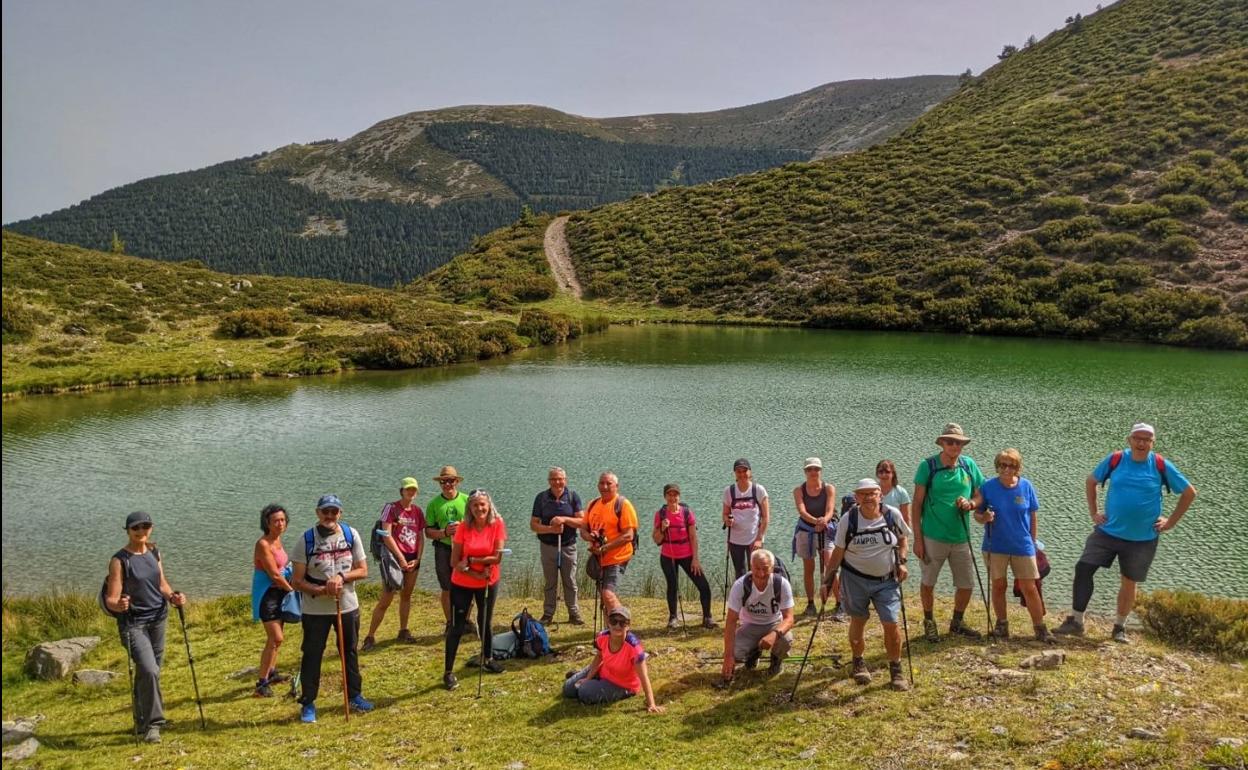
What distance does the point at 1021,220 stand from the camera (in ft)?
193

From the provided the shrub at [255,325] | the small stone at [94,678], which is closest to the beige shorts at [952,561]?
the small stone at [94,678]

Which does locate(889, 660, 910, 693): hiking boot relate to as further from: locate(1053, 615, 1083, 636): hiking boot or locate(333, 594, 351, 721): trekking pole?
locate(333, 594, 351, 721): trekking pole

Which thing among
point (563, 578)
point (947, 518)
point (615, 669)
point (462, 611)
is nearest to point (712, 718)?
point (615, 669)

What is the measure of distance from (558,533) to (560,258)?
71.4 meters

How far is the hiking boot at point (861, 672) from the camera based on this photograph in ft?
26.6

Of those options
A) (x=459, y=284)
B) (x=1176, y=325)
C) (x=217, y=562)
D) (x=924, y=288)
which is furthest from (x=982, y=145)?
(x=217, y=562)

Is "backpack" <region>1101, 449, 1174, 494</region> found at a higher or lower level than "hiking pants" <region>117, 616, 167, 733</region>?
higher

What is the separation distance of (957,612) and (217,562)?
43.3 feet

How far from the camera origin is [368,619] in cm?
1186

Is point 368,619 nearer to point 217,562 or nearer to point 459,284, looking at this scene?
point 217,562

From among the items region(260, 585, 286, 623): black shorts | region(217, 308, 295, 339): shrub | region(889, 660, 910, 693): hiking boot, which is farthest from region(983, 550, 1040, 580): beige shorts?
region(217, 308, 295, 339): shrub

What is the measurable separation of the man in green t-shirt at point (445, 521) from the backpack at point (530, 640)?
39.4 inches

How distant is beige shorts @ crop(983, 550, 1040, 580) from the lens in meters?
9.12

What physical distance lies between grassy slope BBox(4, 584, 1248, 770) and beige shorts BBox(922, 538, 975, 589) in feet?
2.51
